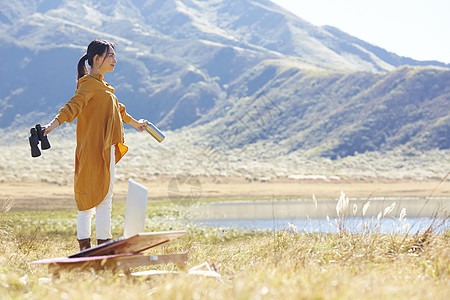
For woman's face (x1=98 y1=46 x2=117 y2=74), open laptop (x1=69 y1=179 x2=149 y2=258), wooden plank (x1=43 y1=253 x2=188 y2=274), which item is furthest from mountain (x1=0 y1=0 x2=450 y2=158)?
wooden plank (x1=43 y1=253 x2=188 y2=274)

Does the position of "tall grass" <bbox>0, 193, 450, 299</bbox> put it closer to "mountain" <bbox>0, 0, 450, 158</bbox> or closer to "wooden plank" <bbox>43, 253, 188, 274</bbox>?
"wooden plank" <bbox>43, 253, 188, 274</bbox>

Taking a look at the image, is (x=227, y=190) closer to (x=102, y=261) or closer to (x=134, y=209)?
(x=134, y=209)

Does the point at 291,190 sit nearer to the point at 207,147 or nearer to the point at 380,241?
the point at 380,241

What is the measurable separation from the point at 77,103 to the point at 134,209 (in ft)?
3.53

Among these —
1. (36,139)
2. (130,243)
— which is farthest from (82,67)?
(130,243)

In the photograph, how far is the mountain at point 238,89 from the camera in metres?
73.0

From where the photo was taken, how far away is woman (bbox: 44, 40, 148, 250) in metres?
5.01

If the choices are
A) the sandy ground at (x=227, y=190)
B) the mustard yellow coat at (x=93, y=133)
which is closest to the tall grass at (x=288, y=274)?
the mustard yellow coat at (x=93, y=133)

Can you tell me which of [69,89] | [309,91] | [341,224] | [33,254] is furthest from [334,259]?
[69,89]

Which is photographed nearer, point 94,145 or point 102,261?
point 102,261

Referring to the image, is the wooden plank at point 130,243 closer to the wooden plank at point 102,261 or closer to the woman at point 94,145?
the wooden plank at point 102,261

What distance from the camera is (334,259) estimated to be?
5406mm

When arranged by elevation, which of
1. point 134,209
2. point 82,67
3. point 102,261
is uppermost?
point 82,67

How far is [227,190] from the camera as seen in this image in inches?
1490
